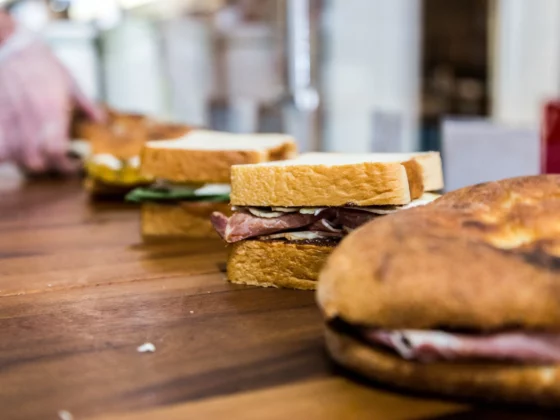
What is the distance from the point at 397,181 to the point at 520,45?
2646mm

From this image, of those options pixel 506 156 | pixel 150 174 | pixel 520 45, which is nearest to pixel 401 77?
pixel 520 45

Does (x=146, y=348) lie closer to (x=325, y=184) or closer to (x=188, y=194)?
(x=325, y=184)

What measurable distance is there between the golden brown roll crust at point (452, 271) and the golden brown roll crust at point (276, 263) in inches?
13.3

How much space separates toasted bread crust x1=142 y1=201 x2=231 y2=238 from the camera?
1.61m

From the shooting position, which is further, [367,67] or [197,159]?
[367,67]

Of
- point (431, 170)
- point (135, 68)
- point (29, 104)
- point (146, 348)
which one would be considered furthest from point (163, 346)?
point (135, 68)

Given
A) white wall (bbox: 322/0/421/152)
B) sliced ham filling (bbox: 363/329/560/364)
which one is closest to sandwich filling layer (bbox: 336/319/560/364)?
sliced ham filling (bbox: 363/329/560/364)

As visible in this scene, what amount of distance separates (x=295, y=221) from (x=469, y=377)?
558mm

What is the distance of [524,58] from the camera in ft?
11.3

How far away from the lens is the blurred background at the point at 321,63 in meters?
3.57

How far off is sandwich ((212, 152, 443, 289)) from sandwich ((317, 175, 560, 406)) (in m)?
0.34

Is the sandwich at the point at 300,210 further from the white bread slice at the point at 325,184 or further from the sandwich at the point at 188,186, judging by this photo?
the sandwich at the point at 188,186

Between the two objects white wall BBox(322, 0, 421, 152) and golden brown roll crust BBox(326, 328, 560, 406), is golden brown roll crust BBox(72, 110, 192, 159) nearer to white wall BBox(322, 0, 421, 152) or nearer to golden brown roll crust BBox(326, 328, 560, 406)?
golden brown roll crust BBox(326, 328, 560, 406)

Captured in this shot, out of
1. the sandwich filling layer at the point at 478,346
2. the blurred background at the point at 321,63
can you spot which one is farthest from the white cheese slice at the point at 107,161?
the blurred background at the point at 321,63
